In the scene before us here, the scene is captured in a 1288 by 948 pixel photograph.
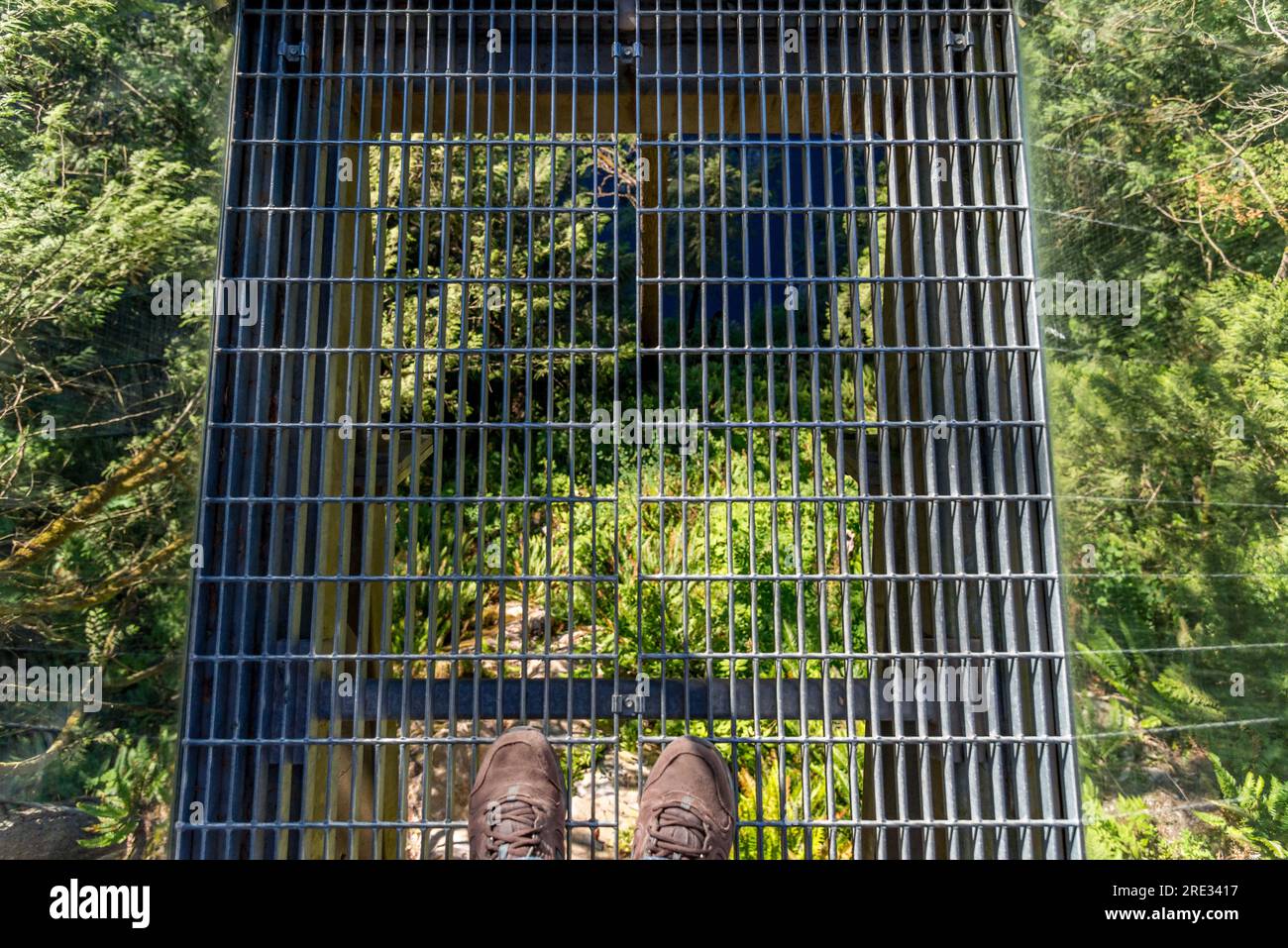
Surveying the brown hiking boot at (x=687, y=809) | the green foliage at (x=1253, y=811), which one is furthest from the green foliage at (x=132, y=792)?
the green foliage at (x=1253, y=811)

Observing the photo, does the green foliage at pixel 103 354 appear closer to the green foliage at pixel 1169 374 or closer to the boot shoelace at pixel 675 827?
the boot shoelace at pixel 675 827

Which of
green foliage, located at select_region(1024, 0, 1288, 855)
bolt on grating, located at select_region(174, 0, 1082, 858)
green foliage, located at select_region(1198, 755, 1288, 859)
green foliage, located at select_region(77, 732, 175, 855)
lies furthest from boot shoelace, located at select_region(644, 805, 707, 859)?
green foliage, located at select_region(1198, 755, 1288, 859)

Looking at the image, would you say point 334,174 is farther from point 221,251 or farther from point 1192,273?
point 1192,273

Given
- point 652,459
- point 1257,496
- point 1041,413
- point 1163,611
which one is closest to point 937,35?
point 1041,413

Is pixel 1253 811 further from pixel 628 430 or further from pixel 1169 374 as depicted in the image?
pixel 628 430

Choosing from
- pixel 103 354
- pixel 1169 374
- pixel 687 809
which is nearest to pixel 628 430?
pixel 687 809

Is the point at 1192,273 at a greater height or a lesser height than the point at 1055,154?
lesser
